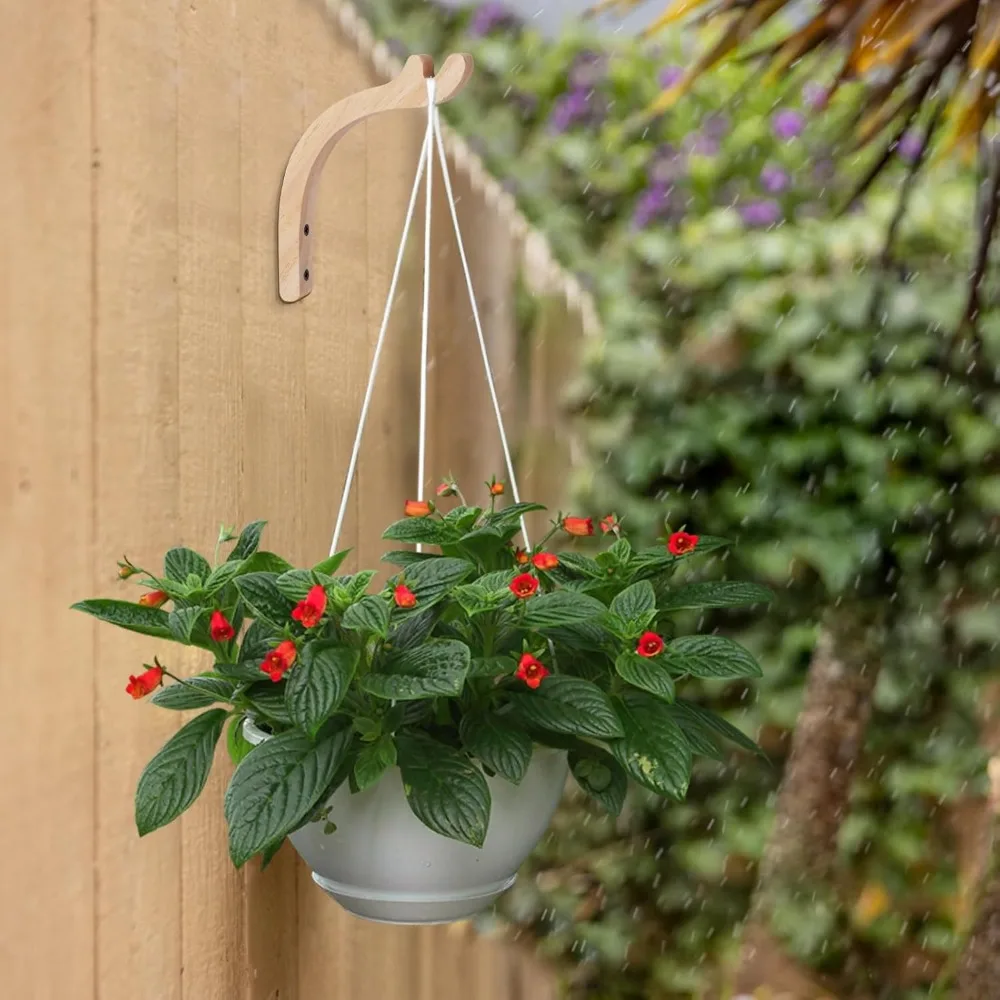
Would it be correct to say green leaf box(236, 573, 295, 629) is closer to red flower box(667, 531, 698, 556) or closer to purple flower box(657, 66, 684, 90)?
red flower box(667, 531, 698, 556)

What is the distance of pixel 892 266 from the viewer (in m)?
1.44

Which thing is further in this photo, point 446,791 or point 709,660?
point 709,660

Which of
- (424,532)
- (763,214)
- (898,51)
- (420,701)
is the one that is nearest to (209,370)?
(424,532)

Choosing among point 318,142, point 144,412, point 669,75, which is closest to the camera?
point 144,412

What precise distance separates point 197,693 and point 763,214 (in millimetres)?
1151

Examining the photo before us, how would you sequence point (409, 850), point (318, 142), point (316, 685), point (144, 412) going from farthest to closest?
point (318, 142) < point (144, 412) < point (409, 850) < point (316, 685)

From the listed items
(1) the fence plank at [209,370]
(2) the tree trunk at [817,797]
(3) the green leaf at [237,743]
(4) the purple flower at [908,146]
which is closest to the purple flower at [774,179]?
(4) the purple flower at [908,146]

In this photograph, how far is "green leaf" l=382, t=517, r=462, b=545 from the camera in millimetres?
809

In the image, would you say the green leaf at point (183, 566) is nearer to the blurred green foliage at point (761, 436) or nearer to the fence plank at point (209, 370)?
the fence plank at point (209, 370)

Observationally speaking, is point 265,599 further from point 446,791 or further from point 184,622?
point 446,791

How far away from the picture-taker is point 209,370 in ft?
3.41

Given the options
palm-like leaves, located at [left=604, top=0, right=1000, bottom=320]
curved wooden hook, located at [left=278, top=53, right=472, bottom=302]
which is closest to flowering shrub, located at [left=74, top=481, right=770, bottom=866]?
curved wooden hook, located at [left=278, top=53, right=472, bottom=302]

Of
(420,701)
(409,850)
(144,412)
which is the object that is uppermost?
(144,412)

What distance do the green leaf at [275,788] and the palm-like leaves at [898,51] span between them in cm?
81
